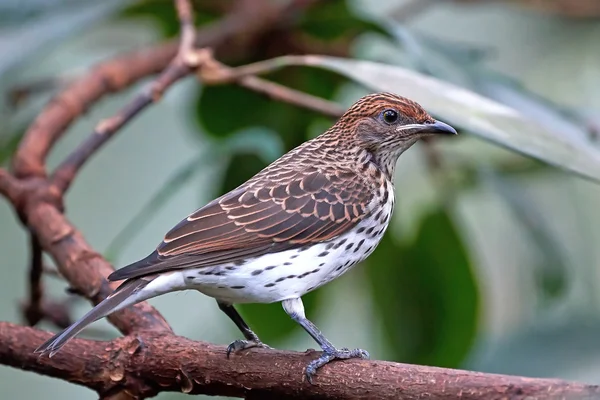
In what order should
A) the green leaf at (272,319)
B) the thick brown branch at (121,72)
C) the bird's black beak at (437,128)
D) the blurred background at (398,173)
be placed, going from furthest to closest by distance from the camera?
the green leaf at (272,319) < the blurred background at (398,173) < the thick brown branch at (121,72) < the bird's black beak at (437,128)

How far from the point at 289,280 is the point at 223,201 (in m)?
0.27

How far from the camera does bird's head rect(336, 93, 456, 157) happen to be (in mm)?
2496

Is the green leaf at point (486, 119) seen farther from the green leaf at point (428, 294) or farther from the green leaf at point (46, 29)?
the green leaf at point (46, 29)

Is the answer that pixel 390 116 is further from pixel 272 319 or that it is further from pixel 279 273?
pixel 272 319

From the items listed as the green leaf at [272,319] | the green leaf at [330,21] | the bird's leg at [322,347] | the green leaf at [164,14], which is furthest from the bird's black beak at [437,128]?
the green leaf at [164,14]

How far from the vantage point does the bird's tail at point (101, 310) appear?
1.88 meters

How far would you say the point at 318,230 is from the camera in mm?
2264

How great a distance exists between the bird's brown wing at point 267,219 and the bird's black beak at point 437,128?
0.22m

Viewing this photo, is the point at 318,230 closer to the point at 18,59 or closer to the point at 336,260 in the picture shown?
the point at 336,260

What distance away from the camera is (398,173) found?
16.2ft

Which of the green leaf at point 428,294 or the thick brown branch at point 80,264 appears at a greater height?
the thick brown branch at point 80,264

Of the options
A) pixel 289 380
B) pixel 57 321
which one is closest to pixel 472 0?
Answer: pixel 57 321

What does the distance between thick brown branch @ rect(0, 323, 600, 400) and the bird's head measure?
0.76 meters

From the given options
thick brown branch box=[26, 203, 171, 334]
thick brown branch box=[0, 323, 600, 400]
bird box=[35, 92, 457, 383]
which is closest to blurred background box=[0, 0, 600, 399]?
bird box=[35, 92, 457, 383]
